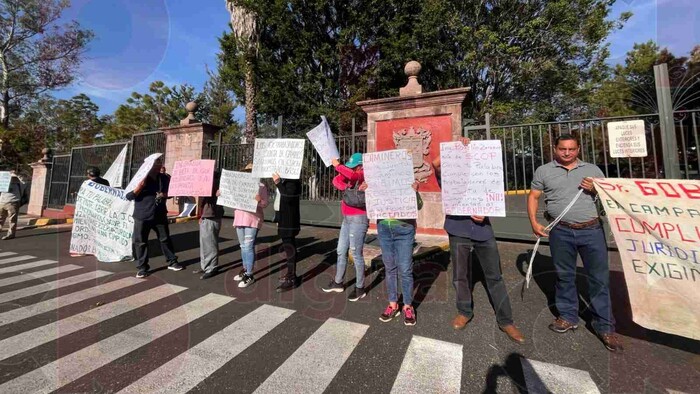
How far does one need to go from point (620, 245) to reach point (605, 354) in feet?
3.17

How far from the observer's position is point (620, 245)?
2.84 meters

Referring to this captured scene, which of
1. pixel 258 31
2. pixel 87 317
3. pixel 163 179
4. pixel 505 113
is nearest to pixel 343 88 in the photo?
pixel 258 31

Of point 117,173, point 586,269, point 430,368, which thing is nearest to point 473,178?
point 586,269

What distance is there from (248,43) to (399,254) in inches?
601

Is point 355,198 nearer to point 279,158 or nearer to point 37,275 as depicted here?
point 279,158

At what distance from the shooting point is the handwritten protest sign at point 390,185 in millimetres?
3361

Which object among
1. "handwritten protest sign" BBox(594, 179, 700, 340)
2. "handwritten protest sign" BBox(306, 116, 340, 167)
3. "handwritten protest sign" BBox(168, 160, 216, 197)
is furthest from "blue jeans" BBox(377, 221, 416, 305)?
"handwritten protest sign" BBox(168, 160, 216, 197)

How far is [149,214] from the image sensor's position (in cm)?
515

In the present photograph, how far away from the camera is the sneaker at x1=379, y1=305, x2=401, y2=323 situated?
3.40 metres

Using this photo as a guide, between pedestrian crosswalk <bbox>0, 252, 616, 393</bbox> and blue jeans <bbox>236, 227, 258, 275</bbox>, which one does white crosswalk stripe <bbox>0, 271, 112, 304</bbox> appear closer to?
pedestrian crosswalk <bbox>0, 252, 616, 393</bbox>

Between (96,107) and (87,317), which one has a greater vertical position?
(96,107)

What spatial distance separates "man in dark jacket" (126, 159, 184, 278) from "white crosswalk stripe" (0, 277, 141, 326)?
34 centimetres

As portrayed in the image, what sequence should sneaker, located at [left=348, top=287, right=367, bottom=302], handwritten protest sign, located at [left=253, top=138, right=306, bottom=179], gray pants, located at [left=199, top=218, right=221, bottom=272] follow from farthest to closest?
gray pants, located at [left=199, top=218, right=221, bottom=272] → handwritten protest sign, located at [left=253, top=138, right=306, bottom=179] → sneaker, located at [left=348, top=287, right=367, bottom=302]

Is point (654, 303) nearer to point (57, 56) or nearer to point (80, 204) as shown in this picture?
point (80, 204)
